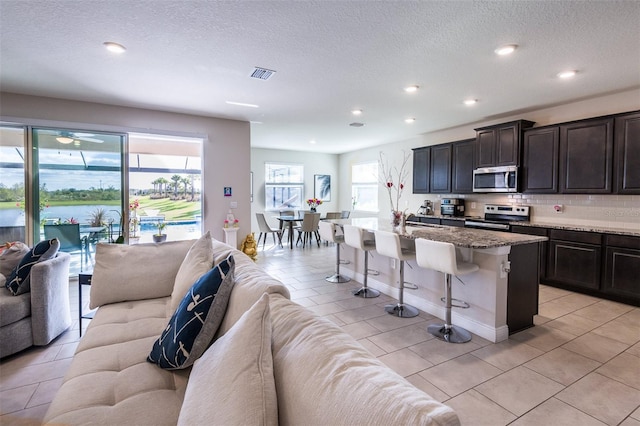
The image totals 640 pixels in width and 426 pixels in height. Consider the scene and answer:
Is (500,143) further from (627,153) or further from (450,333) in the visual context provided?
(450,333)

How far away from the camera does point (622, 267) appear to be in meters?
3.71

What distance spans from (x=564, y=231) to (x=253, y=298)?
4538 millimetres

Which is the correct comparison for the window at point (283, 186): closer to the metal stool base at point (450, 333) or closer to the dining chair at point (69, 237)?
the dining chair at point (69, 237)

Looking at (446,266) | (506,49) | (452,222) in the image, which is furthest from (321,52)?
(452,222)

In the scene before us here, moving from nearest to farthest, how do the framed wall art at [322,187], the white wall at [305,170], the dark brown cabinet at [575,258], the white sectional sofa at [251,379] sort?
the white sectional sofa at [251,379]
the dark brown cabinet at [575,258]
the white wall at [305,170]
the framed wall art at [322,187]

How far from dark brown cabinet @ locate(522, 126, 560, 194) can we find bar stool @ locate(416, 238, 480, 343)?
262cm

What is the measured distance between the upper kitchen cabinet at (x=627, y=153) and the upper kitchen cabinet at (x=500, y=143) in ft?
3.74

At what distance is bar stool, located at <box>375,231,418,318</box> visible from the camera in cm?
324

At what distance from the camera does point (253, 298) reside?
143 cm

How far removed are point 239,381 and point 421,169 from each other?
6441 mm

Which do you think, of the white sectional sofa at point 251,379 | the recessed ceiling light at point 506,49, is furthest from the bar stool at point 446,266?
the recessed ceiling light at point 506,49

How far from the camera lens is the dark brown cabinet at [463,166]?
5.62 metres

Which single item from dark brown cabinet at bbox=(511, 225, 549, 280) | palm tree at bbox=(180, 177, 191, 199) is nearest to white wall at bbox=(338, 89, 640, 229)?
dark brown cabinet at bbox=(511, 225, 549, 280)

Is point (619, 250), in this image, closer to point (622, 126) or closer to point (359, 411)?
point (622, 126)
